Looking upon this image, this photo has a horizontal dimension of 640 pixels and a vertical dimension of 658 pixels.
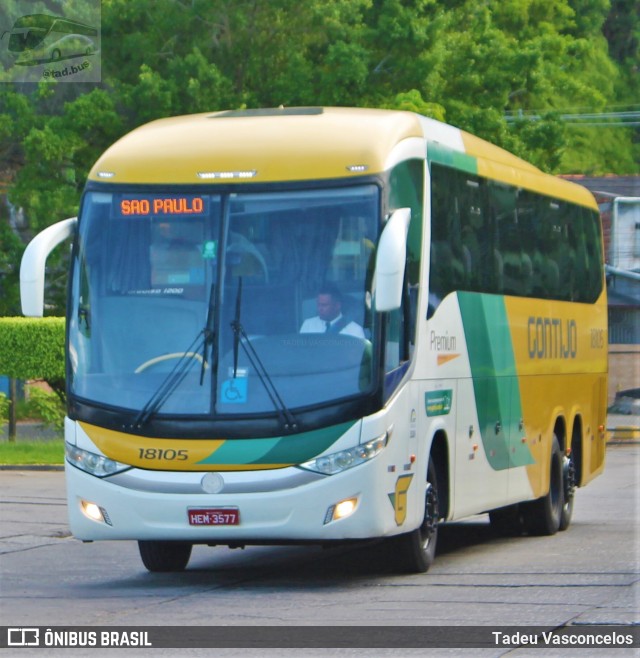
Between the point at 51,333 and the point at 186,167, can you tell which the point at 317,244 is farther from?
the point at 51,333

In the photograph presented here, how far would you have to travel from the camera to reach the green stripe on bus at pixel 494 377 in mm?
13703

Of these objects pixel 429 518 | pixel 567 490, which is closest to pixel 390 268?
pixel 429 518

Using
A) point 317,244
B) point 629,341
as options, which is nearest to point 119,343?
point 317,244

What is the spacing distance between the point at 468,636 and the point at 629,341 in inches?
1338

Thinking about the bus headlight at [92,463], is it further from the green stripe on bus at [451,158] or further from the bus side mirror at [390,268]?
the green stripe on bus at [451,158]

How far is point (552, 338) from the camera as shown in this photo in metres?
16.5

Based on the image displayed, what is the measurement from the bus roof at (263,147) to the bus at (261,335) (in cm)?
2

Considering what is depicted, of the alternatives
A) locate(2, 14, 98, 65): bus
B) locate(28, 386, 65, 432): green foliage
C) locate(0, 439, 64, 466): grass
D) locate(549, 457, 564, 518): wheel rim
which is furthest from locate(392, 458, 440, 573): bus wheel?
locate(2, 14, 98, 65): bus

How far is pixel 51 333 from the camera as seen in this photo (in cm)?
2827

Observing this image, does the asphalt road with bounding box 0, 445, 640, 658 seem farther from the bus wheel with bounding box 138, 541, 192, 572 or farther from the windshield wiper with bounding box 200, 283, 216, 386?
the windshield wiper with bounding box 200, 283, 216, 386

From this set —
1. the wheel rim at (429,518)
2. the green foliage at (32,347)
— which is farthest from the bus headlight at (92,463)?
the green foliage at (32,347)

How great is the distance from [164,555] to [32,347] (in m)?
15.8

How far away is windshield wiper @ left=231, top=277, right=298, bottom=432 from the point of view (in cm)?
1108

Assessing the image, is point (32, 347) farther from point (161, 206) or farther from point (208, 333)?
point (208, 333)
